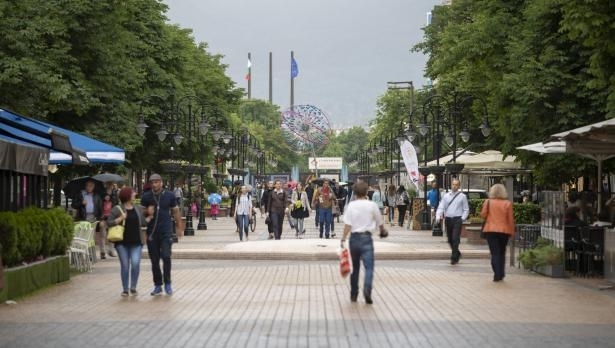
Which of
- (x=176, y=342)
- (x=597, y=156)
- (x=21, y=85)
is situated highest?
(x=21, y=85)

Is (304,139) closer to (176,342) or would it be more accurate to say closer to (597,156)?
(597,156)

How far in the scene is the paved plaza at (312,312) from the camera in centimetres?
1341

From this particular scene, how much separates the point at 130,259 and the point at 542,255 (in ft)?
25.6

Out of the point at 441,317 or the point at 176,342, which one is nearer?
the point at 176,342

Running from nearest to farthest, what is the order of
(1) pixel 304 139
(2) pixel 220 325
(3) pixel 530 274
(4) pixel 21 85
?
(2) pixel 220 325
(3) pixel 530 274
(4) pixel 21 85
(1) pixel 304 139

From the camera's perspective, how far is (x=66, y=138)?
22.4 meters

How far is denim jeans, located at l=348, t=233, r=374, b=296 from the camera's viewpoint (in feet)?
57.1

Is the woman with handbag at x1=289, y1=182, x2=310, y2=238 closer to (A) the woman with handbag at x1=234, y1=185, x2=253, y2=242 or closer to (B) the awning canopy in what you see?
(A) the woman with handbag at x1=234, y1=185, x2=253, y2=242

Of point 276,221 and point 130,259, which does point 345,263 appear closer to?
point 130,259

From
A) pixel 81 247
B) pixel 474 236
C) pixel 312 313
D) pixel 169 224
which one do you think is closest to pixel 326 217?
pixel 474 236

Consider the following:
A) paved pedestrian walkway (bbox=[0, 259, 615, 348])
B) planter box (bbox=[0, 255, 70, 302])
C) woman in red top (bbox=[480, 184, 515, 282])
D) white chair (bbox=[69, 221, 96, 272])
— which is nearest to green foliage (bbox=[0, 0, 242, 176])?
white chair (bbox=[69, 221, 96, 272])

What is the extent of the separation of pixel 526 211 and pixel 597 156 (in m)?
10.5

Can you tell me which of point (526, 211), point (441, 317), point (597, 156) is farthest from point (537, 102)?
point (441, 317)

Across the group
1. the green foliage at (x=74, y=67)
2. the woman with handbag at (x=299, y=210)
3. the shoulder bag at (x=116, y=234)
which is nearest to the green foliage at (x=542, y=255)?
the shoulder bag at (x=116, y=234)
